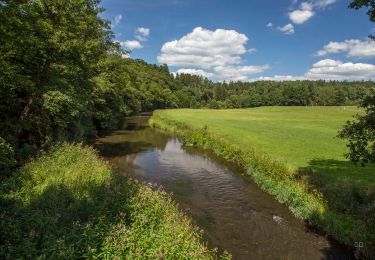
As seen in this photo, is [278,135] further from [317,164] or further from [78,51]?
[78,51]

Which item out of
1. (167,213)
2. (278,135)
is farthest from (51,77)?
(278,135)

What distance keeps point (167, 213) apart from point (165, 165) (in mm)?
16437

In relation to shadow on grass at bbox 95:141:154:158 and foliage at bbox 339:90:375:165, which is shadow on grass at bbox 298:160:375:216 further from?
shadow on grass at bbox 95:141:154:158

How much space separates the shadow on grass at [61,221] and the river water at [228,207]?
4981 millimetres

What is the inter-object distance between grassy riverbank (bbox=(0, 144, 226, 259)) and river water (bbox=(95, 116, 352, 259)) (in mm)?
2506

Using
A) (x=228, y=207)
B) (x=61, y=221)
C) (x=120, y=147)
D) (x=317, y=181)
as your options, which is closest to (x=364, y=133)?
(x=317, y=181)

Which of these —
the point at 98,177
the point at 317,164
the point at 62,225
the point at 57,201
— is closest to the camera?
the point at 62,225

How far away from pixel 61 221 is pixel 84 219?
3.21 ft

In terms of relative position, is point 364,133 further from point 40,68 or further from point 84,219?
point 40,68

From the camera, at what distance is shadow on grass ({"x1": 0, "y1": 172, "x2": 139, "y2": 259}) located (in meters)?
8.48

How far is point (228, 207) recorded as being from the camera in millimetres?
18578

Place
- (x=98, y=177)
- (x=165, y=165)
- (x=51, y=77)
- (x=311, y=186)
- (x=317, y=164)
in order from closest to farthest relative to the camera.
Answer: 1. (x=98, y=177)
2. (x=311, y=186)
3. (x=51, y=77)
4. (x=317, y=164)
5. (x=165, y=165)

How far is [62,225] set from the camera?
10281 millimetres

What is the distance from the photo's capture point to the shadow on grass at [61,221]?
8484 millimetres
